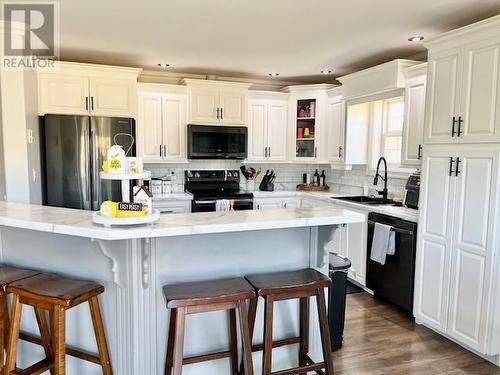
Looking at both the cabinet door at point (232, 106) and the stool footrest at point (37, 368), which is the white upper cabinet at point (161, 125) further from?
the stool footrest at point (37, 368)

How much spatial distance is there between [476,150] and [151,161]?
3.39 meters

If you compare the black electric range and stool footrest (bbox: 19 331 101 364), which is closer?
stool footrest (bbox: 19 331 101 364)

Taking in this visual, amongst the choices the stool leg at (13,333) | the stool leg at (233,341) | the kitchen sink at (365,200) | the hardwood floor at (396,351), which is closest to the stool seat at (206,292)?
the stool leg at (233,341)

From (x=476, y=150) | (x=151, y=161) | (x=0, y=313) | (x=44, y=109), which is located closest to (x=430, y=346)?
(x=476, y=150)

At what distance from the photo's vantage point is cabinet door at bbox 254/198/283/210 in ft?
15.6

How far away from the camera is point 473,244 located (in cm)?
259

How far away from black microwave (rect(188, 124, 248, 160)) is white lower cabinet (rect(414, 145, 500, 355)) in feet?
7.70

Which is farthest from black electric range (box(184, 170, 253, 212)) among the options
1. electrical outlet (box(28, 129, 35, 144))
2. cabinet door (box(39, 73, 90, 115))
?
electrical outlet (box(28, 129, 35, 144))

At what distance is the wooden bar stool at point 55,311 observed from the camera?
5.41 ft

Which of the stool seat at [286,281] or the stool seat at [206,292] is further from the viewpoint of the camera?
the stool seat at [286,281]

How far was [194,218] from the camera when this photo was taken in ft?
6.21

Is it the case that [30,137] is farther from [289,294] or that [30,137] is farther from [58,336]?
[289,294]

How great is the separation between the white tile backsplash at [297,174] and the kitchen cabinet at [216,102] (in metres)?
0.66

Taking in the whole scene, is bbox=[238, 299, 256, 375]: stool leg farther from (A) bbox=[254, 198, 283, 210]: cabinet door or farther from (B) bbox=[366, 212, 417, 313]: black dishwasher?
(A) bbox=[254, 198, 283, 210]: cabinet door
